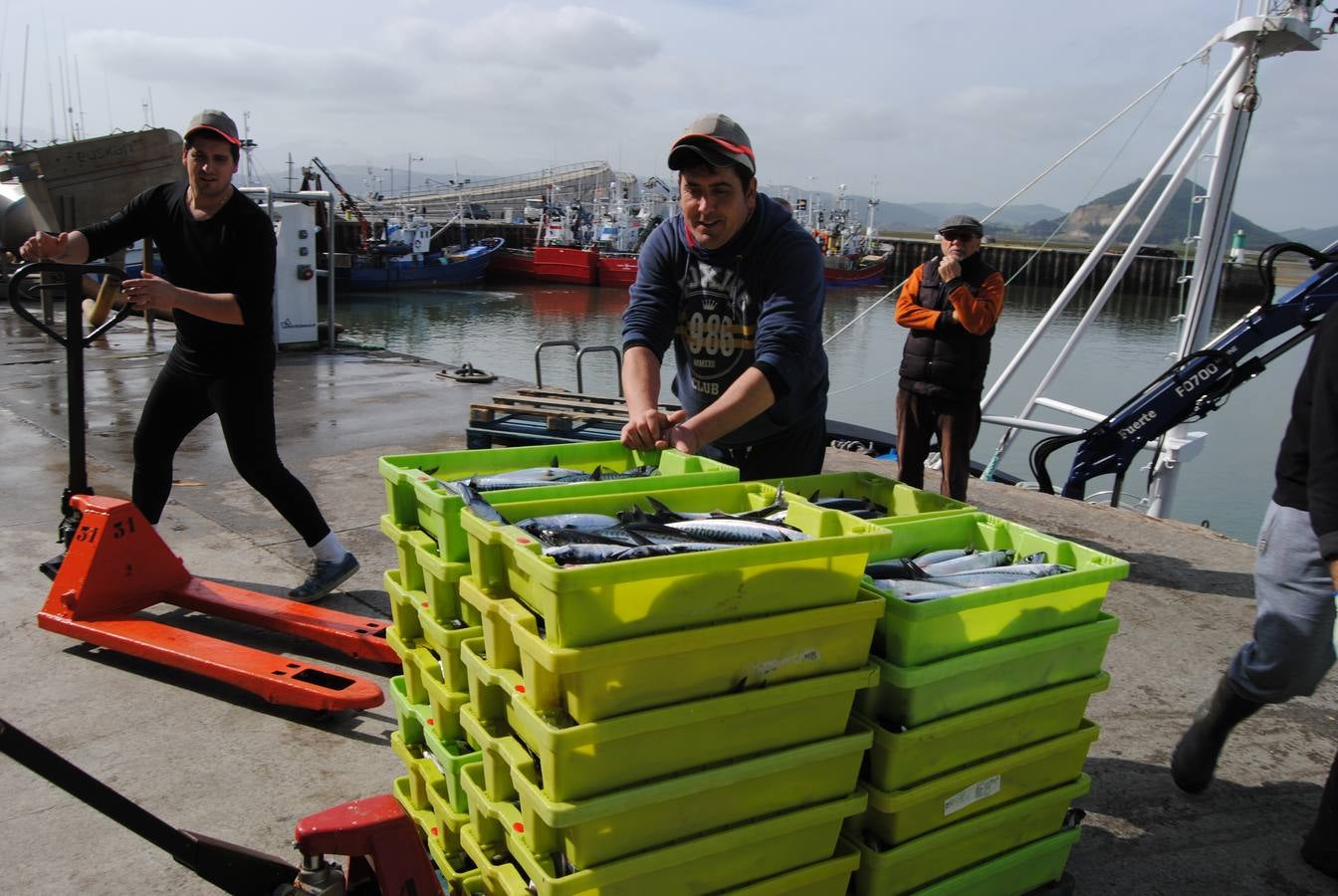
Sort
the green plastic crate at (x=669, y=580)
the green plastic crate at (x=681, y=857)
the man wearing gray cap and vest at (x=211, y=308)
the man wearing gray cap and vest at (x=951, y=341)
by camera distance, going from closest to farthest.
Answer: the green plastic crate at (x=669, y=580) → the green plastic crate at (x=681, y=857) → the man wearing gray cap and vest at (x=211, y=308) → the man wearing gray cap and vest at (x=951, y=341)

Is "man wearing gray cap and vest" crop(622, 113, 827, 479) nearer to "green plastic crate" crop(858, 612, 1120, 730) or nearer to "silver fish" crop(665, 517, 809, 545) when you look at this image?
"silver fish" crop(665, 517, 809, 545)

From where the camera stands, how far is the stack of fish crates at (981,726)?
75.2 inches

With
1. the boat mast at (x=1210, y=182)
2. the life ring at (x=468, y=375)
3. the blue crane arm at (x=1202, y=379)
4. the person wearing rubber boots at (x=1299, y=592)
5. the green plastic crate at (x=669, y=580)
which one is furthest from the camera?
the life ring at (x=468, y=375)

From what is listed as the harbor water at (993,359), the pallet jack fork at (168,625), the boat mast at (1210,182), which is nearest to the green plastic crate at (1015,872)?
the pallet jack fork at (168,625)

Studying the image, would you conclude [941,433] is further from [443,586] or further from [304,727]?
Result: [443,586]

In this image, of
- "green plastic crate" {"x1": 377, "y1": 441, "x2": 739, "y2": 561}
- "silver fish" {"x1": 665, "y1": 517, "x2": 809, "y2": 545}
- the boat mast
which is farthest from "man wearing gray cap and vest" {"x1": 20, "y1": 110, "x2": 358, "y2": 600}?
the boat mast

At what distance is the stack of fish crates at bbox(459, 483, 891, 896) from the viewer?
1.61 meters

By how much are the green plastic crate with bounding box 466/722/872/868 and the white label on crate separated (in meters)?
0.27

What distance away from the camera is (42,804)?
2.59 meters

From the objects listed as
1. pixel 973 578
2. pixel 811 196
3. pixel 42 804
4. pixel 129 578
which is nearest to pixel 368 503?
pixel 129 578

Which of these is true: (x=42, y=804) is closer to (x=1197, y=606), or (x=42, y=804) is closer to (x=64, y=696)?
(x=64, y=696)

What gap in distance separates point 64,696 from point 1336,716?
471 cm

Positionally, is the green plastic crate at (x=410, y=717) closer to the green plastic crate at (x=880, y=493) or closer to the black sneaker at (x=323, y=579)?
the green plastic crate at (x=880, y=493)

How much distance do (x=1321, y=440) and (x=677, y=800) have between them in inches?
70.0
